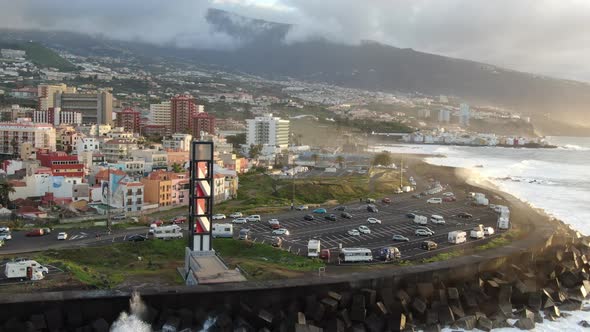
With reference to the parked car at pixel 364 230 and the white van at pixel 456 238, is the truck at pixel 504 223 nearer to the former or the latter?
the white van at pixel 456 238

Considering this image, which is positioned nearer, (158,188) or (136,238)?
(136,238)

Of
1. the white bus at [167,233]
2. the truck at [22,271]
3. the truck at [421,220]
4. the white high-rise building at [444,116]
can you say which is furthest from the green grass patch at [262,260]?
the white high-rise building at [444,116]

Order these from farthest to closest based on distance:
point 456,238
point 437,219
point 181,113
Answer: point 181,113, point 437,219, point 456,238

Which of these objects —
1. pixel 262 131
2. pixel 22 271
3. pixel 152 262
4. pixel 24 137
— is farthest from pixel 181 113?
pixel 22 271

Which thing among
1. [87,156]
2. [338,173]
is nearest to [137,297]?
[87,156]

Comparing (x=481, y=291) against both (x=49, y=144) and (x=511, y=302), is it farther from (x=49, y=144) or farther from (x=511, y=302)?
(x=49, y=144)

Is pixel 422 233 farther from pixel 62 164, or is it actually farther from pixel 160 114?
pixel 160 114

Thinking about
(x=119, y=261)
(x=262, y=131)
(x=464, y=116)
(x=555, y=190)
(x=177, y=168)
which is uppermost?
(x=464, y=116)
